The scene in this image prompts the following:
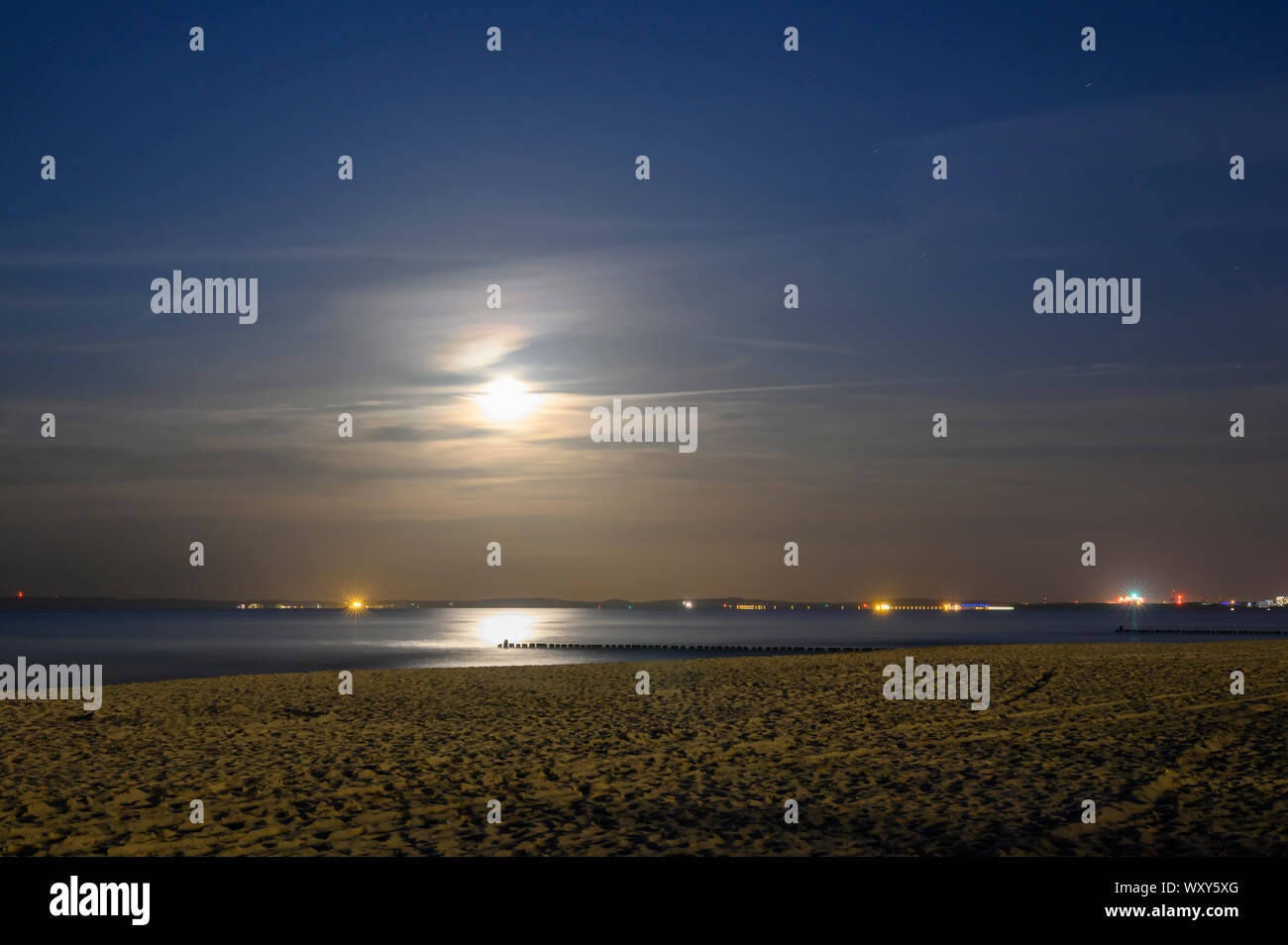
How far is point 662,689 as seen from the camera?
96.8ft

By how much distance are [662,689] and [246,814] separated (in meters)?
18.2

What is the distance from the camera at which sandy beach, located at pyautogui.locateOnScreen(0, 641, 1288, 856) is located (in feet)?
35.7

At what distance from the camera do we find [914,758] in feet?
50.4

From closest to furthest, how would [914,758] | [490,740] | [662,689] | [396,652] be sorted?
[914,758] < [490,740] < [662,689] < [396,652]

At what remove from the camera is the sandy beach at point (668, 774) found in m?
10.9

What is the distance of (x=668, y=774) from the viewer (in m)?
14.7

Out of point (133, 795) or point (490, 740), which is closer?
point (133, 795)
